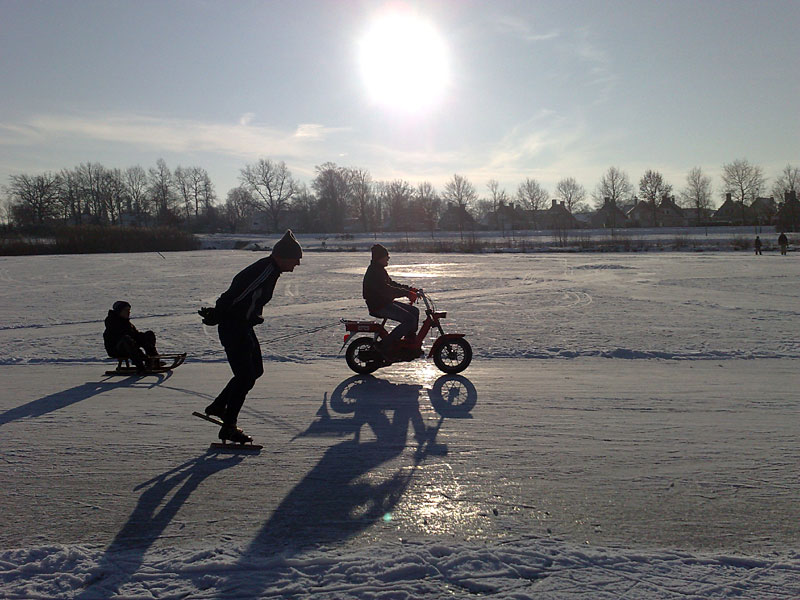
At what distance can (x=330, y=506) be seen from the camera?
406 centimetres

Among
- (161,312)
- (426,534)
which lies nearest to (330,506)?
(426,534)

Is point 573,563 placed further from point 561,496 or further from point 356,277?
point 356,277

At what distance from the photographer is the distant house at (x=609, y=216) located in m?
93.3

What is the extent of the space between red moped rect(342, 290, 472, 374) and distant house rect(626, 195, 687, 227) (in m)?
93.0

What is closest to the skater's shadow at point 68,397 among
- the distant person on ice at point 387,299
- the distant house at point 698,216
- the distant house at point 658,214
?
the distant person on ice at point 387,299

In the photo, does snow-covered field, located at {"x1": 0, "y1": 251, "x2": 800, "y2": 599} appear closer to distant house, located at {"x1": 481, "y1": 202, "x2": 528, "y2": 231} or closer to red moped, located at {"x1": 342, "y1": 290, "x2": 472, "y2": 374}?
red moped, located at {"x1": 342, "y1": 290, "x2": 472, "y2": 374}

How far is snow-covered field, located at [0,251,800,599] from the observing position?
327cm

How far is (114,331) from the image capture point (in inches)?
326

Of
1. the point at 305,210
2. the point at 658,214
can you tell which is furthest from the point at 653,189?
the point at 305,210

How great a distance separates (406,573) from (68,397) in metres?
5.37

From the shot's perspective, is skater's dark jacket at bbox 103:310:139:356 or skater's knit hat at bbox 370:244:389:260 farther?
skater's dark jacket at bbox 103:310:139:356

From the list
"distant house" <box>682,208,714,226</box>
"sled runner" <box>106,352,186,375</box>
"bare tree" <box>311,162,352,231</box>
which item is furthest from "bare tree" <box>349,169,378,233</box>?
"sled runner" <box>106,352,186,375</box>

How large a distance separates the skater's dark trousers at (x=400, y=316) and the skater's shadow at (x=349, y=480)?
3.68 ft

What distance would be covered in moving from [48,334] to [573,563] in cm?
1165
